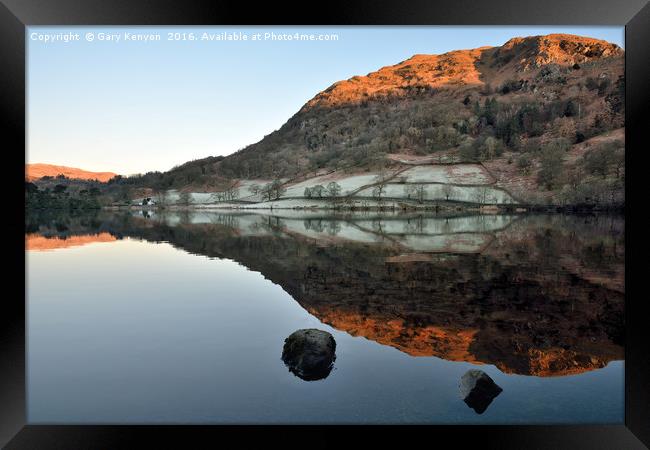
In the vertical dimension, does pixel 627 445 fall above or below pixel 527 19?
below

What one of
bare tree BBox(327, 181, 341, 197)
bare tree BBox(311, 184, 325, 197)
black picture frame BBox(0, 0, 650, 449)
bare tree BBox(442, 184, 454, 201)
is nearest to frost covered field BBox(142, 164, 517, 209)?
bare tree BBox(442, 184, 454, 201)

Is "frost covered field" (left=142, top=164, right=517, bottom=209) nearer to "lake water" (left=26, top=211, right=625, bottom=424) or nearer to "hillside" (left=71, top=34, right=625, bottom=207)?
"hillside" (left=71, top=34, right=625, bottom=207)

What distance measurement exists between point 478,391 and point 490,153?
131 meters

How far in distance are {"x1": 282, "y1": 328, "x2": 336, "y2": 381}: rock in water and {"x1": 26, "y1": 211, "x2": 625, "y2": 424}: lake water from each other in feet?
0.82

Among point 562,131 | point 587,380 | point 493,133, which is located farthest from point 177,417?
point 493,133

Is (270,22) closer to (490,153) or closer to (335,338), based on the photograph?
(335,338)

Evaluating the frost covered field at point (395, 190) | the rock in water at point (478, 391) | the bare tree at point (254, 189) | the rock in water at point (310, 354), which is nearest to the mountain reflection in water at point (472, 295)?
the rock in water at point (478, 391)

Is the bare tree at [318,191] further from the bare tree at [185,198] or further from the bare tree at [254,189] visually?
the bare tree at [185,198]

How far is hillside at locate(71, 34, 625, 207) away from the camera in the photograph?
104 m

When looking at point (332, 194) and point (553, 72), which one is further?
point (553, 72)

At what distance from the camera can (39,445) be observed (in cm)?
541

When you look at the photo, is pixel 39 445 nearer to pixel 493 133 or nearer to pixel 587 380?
pixel 587 380

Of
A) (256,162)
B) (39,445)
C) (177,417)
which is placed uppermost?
(256,162)

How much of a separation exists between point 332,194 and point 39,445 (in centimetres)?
11524
